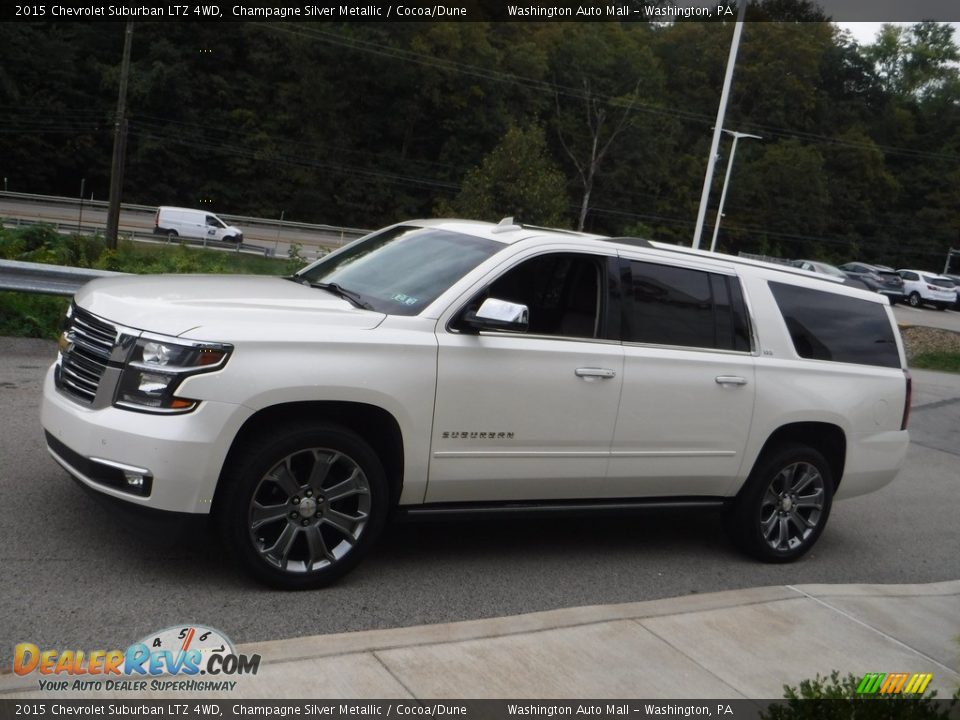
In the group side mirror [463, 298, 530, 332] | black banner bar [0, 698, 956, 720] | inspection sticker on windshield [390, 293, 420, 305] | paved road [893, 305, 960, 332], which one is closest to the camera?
black banner bar [0, 698, 956, 720]

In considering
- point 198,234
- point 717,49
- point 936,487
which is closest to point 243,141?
point 198,234

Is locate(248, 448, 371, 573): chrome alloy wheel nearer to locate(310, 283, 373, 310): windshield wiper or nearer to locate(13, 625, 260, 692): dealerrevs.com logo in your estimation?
locate(13, 625, 260, 692): dealerrevs.com logo

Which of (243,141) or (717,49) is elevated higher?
(717,49)

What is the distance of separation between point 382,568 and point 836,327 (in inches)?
137

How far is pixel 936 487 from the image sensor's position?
412 inches

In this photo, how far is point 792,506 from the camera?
702 cm

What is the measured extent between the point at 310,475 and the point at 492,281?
1.44m

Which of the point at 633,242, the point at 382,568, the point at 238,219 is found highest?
Result: the point at 633,242

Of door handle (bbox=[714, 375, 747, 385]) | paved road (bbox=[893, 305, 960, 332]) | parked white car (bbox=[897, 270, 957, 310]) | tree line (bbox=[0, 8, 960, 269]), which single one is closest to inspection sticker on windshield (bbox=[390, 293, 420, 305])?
door handle (bbox=[714, 375, 747, 385])

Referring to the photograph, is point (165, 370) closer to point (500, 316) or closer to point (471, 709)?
point (500, 316)

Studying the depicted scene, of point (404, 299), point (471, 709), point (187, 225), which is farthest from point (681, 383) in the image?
point (187, 225)

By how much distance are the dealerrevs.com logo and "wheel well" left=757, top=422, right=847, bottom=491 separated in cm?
383

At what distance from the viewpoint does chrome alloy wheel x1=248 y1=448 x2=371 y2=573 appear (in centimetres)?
514

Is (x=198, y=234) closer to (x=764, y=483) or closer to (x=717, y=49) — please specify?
(x=764, y=483)
